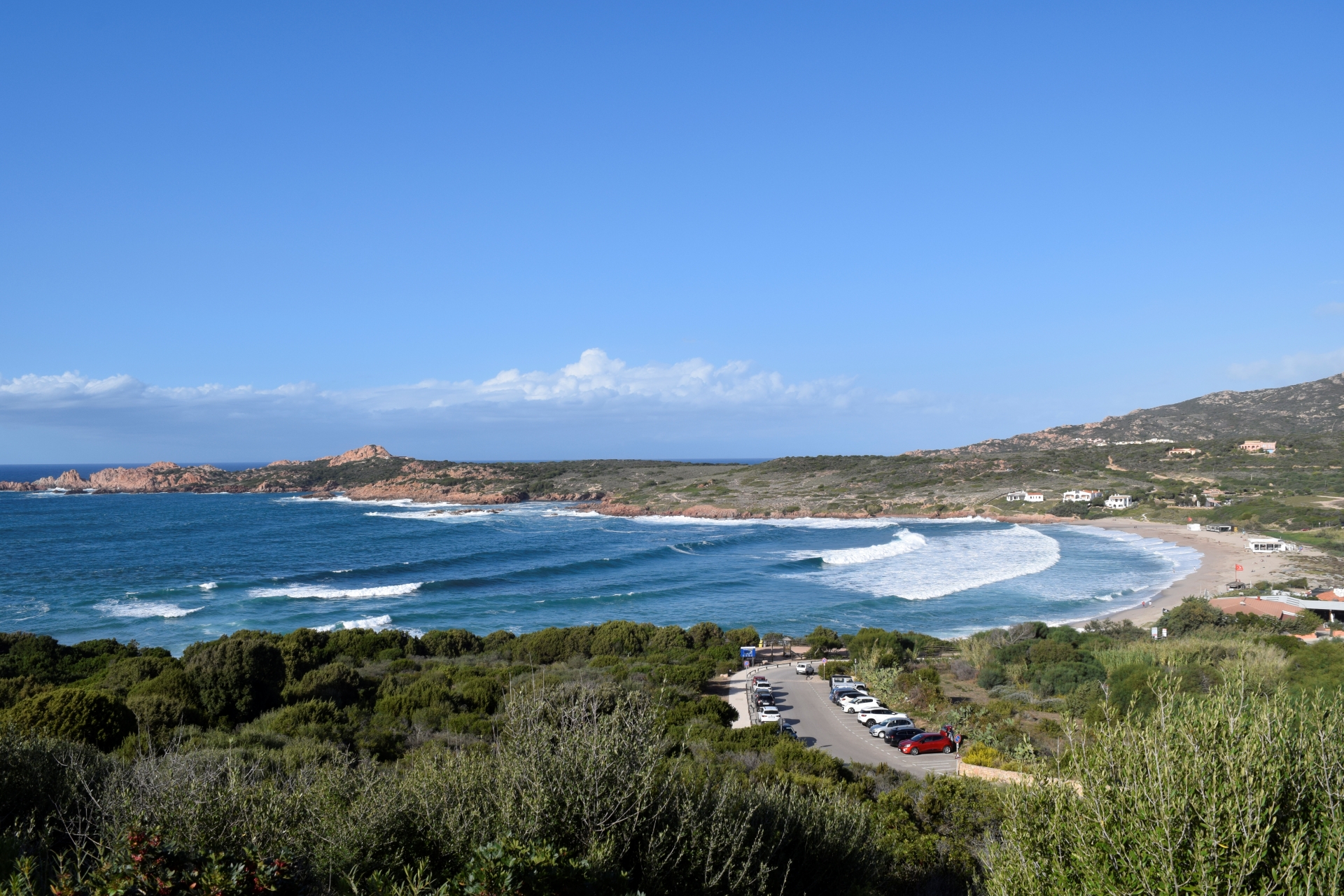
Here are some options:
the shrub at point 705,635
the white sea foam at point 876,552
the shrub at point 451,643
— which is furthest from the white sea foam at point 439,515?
the shrub at point 451,643

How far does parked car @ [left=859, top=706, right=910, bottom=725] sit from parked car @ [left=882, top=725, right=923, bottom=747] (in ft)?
2.36

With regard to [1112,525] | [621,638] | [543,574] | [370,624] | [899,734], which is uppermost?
[621,638]

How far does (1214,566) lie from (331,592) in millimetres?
48032

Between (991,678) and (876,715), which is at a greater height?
(876,715)

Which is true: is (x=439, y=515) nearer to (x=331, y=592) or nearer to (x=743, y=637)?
(x=331, y=592)

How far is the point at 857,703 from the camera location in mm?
19125

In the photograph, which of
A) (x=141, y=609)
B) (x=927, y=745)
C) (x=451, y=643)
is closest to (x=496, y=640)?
(x=451, y=643)

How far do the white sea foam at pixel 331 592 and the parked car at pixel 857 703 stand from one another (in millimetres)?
26073

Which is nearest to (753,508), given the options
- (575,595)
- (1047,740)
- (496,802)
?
(575,595)

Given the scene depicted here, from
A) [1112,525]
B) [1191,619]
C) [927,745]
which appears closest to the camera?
[927,745]

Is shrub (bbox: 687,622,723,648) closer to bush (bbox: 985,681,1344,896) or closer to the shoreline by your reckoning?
the shoreline

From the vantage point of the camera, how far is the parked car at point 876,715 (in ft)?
57.8

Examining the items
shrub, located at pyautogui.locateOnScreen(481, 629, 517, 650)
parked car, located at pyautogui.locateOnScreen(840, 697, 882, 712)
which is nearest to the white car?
parked car, located at pyautogui.locateOnScreen(840, 697, 882, 712)

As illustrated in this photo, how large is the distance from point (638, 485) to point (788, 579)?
189ft
